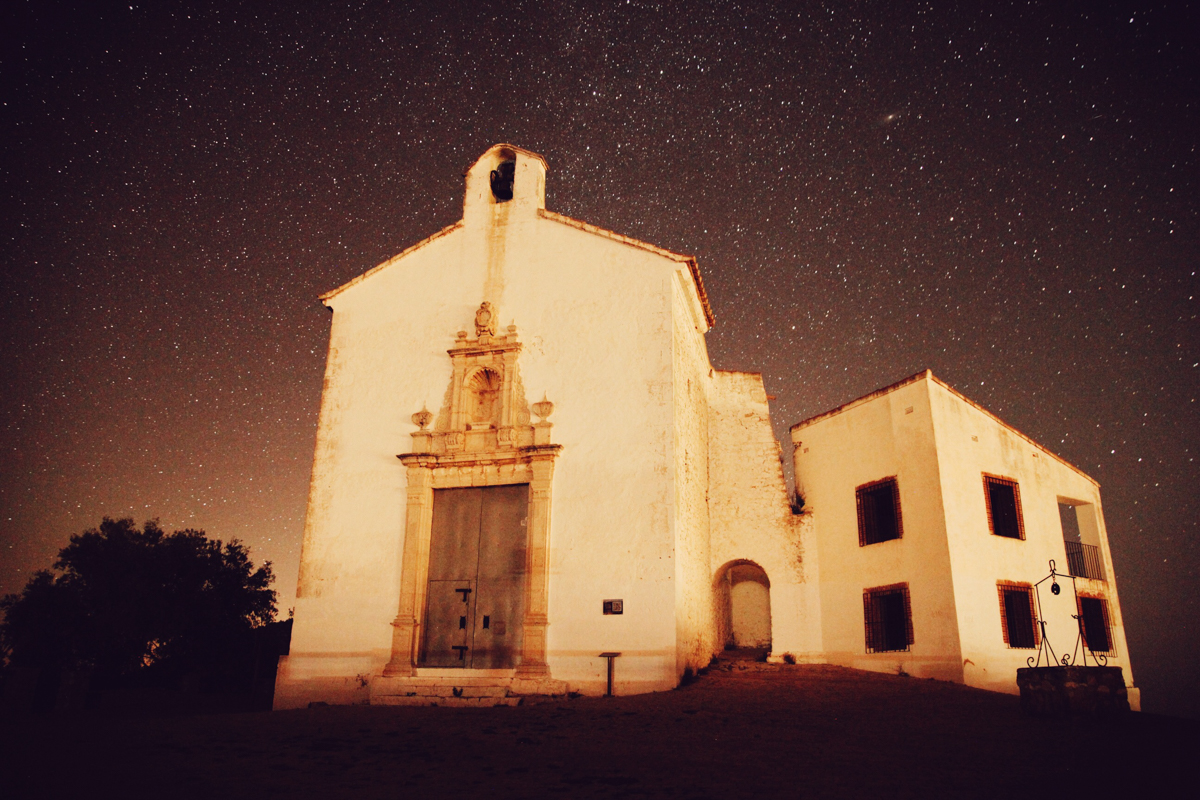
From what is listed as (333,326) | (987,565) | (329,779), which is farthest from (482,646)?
(987,565)

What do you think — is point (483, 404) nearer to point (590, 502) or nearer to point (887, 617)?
point (590, 502)

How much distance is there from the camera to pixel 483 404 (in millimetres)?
14523

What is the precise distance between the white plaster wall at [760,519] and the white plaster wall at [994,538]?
3.13 meters

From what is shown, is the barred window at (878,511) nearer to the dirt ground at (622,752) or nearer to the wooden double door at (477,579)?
the dirt ground at (622,752)

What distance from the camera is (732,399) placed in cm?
1861

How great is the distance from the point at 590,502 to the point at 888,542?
22.8 feet

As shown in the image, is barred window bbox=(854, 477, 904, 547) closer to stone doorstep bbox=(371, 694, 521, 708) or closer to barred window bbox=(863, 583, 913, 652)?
barred window bbox=(863, 583, 913, 652)

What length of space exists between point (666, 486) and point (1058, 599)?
35.8 feet

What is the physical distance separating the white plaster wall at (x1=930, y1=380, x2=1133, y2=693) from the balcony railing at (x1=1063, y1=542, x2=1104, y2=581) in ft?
0.77

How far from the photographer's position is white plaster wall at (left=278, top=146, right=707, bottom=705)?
1240cm

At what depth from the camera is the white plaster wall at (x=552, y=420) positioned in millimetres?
12398

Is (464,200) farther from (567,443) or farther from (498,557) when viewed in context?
(498,557)

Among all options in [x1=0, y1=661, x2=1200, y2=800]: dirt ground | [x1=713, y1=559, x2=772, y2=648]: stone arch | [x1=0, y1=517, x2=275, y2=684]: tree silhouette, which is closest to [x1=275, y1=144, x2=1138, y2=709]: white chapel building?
[x1=0, y1=661, x2=1200, y2=800]: dirt ground

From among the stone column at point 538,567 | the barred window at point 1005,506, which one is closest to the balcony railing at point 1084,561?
the barred window at point 1005,506
